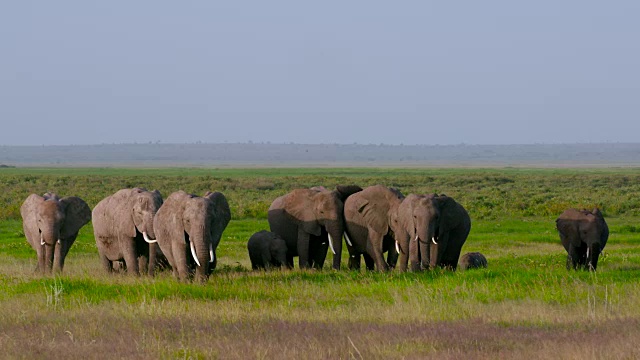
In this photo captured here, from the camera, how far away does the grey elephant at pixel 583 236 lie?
20.6m

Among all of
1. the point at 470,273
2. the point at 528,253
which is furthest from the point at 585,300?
the point at 528,253

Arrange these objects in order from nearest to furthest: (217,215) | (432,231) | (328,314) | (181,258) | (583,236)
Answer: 1. (328,314)
2. (181,258)
3. (217,215)
4. (432,231)
5. (583,236)

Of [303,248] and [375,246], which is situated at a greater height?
[375,246]

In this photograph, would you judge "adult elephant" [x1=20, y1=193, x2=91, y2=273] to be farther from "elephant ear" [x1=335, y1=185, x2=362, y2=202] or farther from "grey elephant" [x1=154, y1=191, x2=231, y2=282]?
"elephant ear" [x1=335, y1=185, x2=362, y2=202]

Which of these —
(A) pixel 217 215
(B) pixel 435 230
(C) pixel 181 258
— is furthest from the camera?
(B) pixel 435 230

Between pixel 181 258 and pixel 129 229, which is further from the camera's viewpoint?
pixel 129 229

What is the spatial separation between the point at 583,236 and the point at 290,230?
22.1 feet

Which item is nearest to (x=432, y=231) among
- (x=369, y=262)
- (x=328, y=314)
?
(x=369, y=262)

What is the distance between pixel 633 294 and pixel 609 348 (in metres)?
5.02

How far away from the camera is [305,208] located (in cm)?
2267

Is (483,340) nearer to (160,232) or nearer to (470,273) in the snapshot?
(470,273)

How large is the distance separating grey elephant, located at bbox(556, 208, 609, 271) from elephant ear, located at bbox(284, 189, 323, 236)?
5449 mm

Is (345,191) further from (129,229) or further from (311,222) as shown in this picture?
(129,229)

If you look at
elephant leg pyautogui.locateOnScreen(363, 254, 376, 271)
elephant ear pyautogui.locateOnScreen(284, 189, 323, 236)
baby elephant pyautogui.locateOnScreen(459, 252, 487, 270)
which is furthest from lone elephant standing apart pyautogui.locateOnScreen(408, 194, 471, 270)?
elephant ear pyautogui.locateOnScreen(284, 189, 323, 236)
